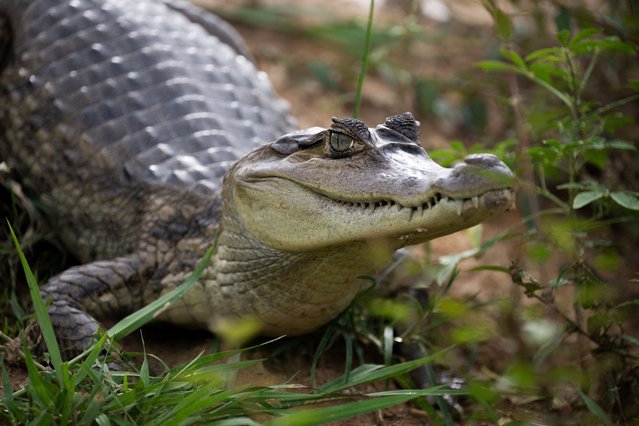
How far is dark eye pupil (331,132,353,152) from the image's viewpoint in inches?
111

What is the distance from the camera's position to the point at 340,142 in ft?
9.30

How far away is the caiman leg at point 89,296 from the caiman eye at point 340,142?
41.6 inches

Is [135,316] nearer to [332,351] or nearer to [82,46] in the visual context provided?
[332,351]

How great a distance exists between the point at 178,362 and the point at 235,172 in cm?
78

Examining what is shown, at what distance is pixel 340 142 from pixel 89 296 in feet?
4.01

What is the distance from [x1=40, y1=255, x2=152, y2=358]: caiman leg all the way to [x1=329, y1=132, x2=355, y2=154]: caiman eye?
1056 mm

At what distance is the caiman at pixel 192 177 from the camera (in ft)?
8.73

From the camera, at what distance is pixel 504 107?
219 inches

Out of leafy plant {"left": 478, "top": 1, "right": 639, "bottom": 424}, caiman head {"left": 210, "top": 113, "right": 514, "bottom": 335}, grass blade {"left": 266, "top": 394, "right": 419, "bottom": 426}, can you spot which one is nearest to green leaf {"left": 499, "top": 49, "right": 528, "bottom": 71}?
leafy plant {"left": 478, "top": 1, "right": 639, "bottom": 424}

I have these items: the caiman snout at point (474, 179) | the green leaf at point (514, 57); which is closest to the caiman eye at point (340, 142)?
the caiman snout at point (474, 179)

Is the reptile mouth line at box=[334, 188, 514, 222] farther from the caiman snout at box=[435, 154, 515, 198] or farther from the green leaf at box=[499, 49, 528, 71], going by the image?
the green leaf at box=[499, 49, 528, 71]

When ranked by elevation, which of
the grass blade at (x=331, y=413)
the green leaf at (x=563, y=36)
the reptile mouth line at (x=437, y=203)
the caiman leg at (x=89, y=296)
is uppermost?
the green leaf at (x=563, y=36)

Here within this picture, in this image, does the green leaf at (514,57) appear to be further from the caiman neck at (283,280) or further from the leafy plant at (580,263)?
the caiman neck at (283,280)

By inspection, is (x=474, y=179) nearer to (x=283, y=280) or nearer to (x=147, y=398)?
(x=283, y=280)
